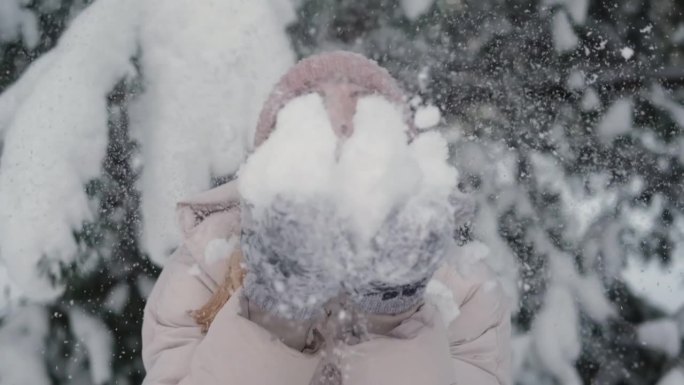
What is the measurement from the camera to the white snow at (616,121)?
1.31m

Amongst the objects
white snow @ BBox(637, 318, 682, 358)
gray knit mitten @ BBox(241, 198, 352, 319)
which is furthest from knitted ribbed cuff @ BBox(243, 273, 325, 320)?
white snow @ BBox(637, 318, 682, 358)

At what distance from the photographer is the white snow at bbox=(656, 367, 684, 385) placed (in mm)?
1276

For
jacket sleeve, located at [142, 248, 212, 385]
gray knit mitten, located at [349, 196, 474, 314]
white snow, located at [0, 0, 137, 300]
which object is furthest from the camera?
white snow, located at [0, 0, 137, 300]

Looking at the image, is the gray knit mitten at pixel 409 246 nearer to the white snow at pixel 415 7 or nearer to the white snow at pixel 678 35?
the white snow at pixel 415 7

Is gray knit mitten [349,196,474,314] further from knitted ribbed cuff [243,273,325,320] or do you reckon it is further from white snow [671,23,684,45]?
white snow [671,23,684,45]

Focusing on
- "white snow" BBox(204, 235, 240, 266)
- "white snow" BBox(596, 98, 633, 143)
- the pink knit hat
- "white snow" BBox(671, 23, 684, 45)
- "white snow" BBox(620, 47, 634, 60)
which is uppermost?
the pink knit hat

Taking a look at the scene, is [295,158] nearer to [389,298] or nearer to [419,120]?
[389,298]

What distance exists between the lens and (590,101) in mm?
1317

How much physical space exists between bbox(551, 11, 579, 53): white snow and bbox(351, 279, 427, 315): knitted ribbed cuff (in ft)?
2.88

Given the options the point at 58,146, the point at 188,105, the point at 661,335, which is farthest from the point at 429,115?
the point at 58,146

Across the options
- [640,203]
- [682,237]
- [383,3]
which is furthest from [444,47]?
[682,237]

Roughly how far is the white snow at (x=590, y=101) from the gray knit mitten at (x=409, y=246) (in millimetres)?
841

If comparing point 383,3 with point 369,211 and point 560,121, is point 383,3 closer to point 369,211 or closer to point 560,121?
point 560,121

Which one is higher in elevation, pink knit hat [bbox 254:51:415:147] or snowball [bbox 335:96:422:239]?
pink knit hat [bbox 254:51:415:147]
